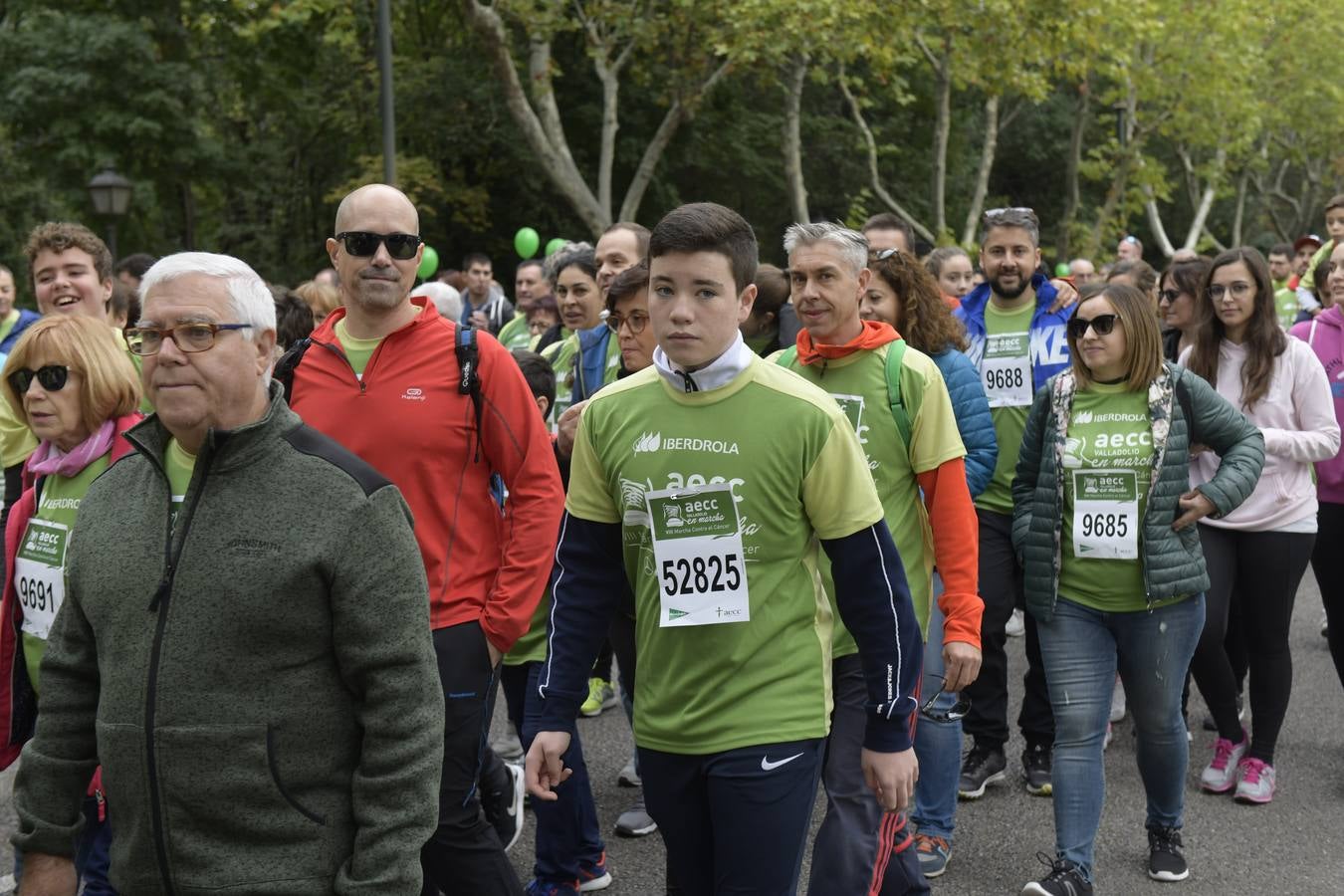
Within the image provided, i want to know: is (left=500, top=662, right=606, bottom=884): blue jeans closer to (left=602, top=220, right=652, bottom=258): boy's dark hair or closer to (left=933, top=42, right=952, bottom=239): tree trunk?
(left=602, top=220, right=652, bottom=258): boy's dark hair

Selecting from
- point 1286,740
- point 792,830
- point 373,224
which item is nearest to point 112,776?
point 792,830

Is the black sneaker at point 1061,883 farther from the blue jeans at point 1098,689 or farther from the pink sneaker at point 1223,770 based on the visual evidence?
the pink sneaker at point 1223,770

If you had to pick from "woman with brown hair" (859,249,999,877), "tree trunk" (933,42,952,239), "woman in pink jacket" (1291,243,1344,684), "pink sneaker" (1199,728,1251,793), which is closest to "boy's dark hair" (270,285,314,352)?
"woman with brown hair" (859,249,999,877)

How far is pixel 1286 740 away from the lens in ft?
22.8

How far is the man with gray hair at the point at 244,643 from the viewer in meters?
2.54

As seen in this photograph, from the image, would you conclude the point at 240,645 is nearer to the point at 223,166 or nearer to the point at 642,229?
the point at 642,229

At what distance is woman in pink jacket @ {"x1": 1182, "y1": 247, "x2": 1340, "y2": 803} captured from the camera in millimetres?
5957

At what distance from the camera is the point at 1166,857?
17.1 ft

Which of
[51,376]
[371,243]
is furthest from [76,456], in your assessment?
[371,243]

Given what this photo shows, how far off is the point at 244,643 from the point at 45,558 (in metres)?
1.76

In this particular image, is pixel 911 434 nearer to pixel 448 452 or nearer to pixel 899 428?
pixel 899 428

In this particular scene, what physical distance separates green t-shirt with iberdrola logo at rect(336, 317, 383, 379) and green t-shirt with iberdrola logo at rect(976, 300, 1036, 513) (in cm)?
327

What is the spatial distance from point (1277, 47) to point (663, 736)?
127 feet

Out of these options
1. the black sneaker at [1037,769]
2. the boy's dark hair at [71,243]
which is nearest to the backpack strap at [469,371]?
the boy's dark hair at [71,243]
